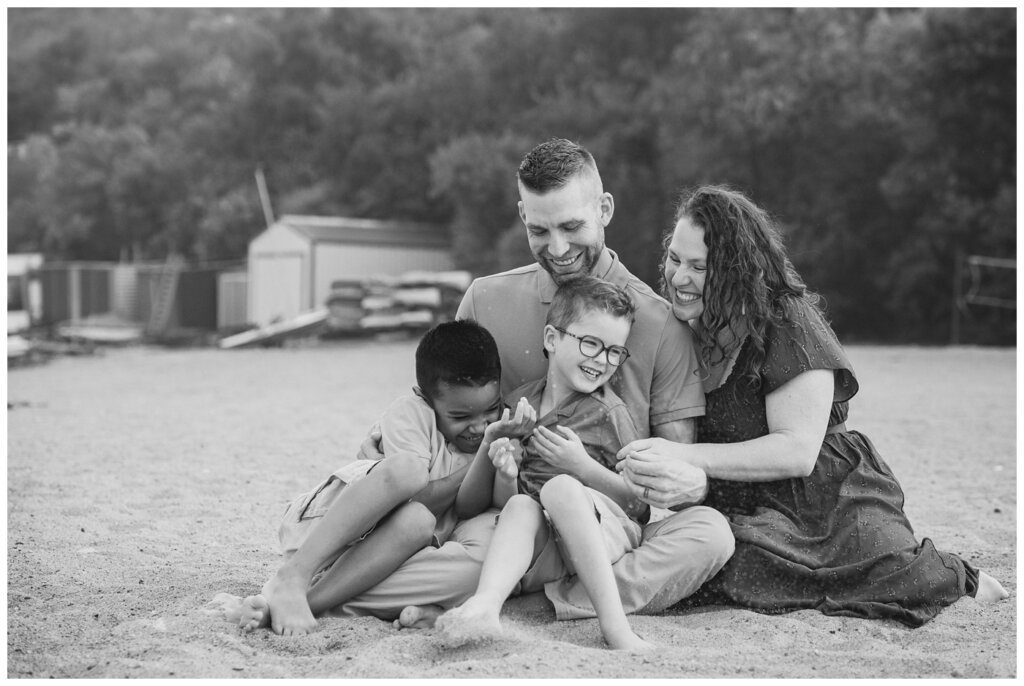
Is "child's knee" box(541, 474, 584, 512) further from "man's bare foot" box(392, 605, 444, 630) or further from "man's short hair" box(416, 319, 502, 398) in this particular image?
"man's bare foot" box(392, 605, 444, 630)

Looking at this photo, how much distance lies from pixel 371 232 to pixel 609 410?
21075 mm

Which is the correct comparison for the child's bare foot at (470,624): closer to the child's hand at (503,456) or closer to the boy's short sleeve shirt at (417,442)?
the child's hand at (503,456)

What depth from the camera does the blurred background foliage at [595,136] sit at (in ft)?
60.7

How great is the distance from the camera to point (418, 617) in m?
3.22

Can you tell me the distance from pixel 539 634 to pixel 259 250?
21868mm

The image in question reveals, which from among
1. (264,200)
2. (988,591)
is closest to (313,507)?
(988,591)

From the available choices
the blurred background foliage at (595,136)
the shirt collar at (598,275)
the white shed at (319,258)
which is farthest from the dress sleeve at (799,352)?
the white shed at (319,258)

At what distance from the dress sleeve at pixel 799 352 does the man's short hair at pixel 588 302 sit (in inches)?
18.2

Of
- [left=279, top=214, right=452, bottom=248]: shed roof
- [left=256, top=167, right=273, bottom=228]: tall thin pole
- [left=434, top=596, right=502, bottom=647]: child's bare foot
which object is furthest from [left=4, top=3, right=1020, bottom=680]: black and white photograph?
[left=256, top=167, right=273, bottom=228]: tall thin pole

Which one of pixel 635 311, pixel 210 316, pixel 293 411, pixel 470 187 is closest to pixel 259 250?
pixel 210 316

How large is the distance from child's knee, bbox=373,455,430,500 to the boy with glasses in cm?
18

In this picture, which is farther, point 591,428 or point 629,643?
point 591,428

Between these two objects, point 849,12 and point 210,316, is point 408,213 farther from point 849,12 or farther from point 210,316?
point 849,12

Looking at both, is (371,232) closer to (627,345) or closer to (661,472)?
(627,345)
